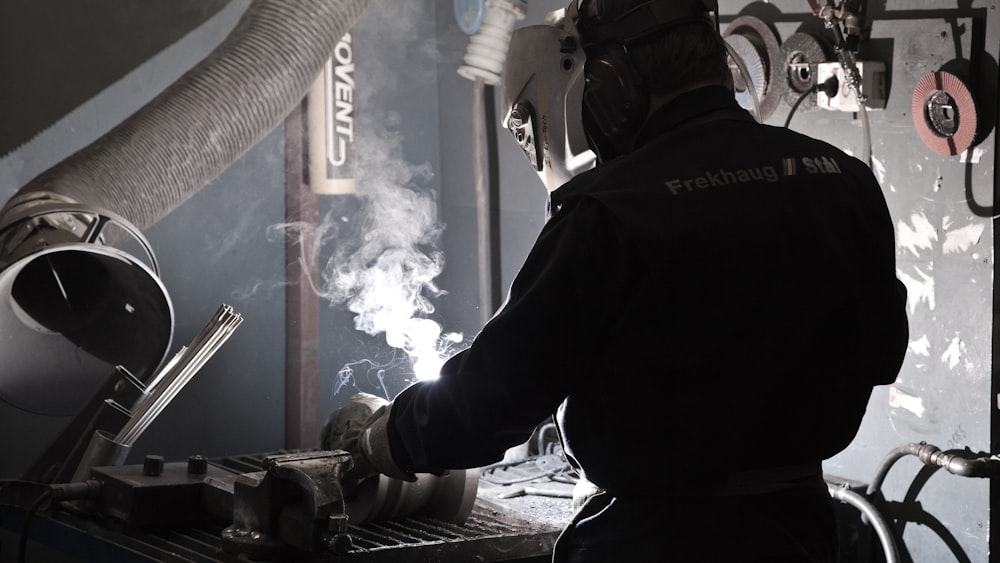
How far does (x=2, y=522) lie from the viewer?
1.93 m

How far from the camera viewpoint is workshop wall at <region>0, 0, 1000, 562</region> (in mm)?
2100

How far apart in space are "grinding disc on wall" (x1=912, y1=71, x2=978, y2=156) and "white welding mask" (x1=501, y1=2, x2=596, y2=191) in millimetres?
796

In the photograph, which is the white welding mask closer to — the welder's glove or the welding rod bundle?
the welder's glove

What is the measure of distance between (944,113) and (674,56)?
100 centimetres

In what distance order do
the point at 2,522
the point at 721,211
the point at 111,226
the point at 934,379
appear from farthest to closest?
the point at 111,226
the point at 934,379
the point at 2,522
the point at 721,211

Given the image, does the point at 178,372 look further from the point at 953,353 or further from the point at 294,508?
the point at 953,353

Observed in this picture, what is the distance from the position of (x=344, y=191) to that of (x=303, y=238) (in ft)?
0.62

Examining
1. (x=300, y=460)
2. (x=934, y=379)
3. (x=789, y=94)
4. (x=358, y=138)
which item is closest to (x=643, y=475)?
(x=300, y=460)

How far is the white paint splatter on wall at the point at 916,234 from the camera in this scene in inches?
86.0

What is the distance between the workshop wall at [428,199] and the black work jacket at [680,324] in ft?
3.10

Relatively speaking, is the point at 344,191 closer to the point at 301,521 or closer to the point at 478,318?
the point at 478,318

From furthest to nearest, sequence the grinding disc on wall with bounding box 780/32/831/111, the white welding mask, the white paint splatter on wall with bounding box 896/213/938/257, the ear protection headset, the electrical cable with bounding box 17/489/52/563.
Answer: the grinding disc on wall with bounding box 780/32/831/111 < the white paint splatter on wall with bounding box 896/213/938/257 < the electrical cable with bounding box 17/489/52/563 < the white welding mask < the ear protection headset

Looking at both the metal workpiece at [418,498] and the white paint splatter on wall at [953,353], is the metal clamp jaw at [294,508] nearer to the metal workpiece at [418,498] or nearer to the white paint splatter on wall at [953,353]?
the metal workpiece at [418,498]

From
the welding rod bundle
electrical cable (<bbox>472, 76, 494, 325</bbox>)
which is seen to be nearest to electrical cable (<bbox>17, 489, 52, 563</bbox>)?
the welding rod bundle
